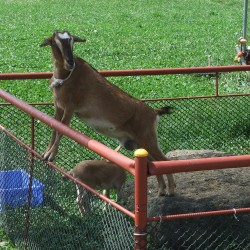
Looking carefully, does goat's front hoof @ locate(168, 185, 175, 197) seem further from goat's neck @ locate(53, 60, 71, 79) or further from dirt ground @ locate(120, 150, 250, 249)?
goat's neck @ locate(53, 60, 71, 79)

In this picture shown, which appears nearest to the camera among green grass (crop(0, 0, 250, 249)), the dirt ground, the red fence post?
the red fence post

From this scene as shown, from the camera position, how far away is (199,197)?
6.37 metres

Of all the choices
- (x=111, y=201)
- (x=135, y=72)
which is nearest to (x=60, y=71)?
(x=135, y=72)

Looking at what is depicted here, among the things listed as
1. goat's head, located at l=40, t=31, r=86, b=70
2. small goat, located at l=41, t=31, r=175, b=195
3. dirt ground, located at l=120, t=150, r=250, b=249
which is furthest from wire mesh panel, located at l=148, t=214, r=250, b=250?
goat's head, located at l=40, t=31, r=86, b=70

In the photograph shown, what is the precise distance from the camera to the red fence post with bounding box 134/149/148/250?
145 inches

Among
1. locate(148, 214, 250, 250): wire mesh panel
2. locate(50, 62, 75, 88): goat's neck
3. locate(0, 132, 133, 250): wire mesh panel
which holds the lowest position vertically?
locate(148, 214, 250, 250): wire mesh panel

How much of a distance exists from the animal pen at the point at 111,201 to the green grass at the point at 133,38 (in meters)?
0.83

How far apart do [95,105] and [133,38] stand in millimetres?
15947

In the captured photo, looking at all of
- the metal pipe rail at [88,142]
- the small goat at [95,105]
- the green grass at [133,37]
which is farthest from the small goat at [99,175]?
the green grass at [133,37]

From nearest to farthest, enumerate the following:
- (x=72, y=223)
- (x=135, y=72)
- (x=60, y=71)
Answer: (x=72, y=223)
(x=60, y=71)
(x=135, y=72)

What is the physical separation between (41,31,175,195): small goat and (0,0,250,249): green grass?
1.28 m

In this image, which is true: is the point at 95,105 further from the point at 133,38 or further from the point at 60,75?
the point at 133,38

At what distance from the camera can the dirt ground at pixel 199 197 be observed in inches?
224

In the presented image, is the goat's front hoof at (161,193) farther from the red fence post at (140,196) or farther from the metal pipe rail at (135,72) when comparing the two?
the red fence post at (140,196)
